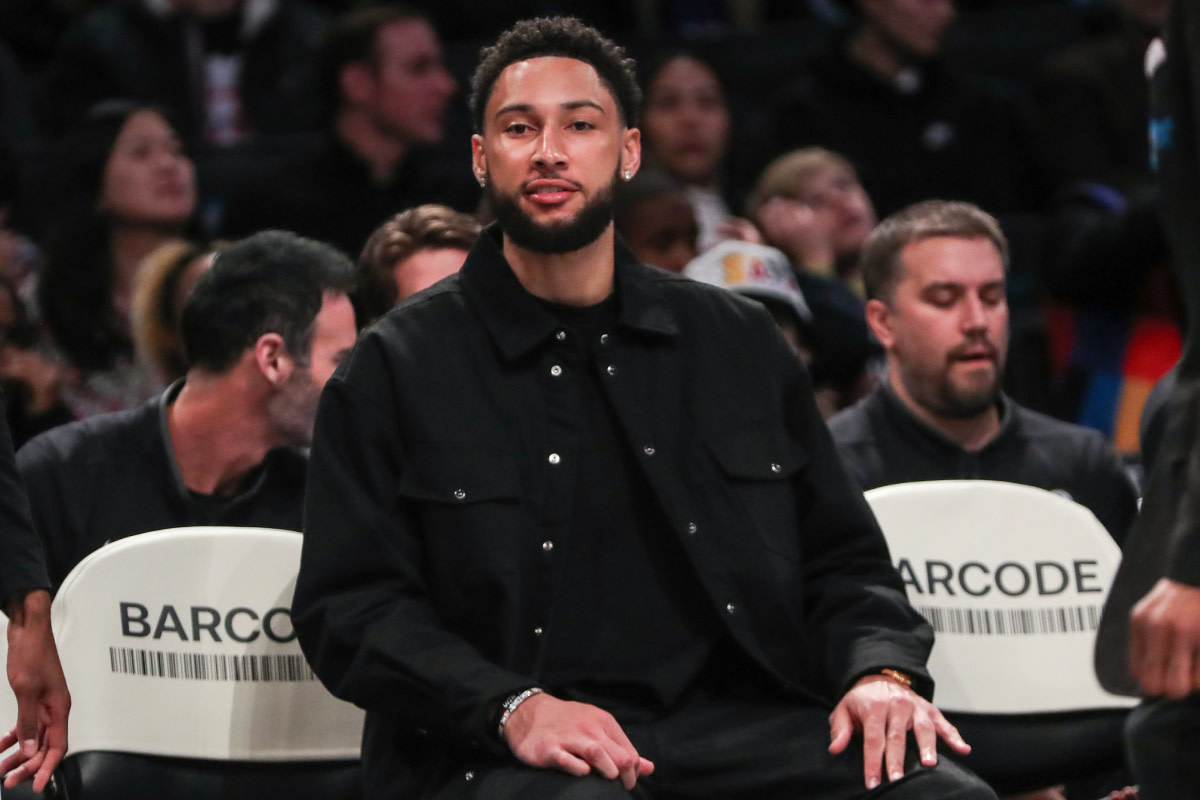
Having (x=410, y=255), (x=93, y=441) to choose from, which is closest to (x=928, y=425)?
(x=410, y=255)

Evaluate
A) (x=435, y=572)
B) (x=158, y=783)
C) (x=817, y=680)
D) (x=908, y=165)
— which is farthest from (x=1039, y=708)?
(x=908, y=165)

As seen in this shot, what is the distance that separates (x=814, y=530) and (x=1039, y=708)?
0.63 m

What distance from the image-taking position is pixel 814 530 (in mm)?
3061

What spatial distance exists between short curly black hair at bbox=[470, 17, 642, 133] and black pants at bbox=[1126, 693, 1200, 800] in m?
1.48

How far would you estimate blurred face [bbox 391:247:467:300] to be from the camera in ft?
13.0

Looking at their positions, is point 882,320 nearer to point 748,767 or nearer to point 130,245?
point 748,767

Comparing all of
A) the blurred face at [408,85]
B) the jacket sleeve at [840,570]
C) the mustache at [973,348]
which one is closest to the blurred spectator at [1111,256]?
the mustache at [973,348]

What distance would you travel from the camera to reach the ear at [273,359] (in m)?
3.64

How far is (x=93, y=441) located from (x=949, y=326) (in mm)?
1981

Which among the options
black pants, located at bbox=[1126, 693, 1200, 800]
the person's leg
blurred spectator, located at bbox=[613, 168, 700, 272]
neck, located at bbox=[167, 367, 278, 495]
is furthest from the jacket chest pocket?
blurred spectator, located at bbox=[613, 168, 700, 272]

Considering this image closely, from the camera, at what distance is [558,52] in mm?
3064

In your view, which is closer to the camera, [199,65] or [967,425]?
[967,425]

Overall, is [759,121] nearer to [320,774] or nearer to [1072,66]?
[1072,66]

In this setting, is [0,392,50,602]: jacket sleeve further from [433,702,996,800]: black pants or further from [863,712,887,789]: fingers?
[863,712,887,789]: fingers
